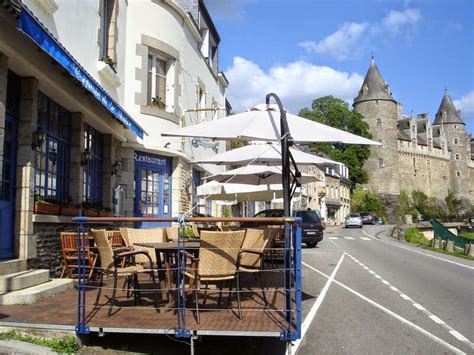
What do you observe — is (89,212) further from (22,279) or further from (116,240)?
(22,279)

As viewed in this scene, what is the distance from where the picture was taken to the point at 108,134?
12617 mm

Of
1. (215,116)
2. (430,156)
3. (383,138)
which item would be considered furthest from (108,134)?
(430,156)

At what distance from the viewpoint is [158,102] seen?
609 inches

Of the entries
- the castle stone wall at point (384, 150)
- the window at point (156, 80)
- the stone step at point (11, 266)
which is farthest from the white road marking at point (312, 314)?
Result: the castle stone wall at point (384, 150)

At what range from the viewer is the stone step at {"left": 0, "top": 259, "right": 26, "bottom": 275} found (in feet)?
23.1

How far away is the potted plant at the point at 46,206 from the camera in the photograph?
8156 millimetres

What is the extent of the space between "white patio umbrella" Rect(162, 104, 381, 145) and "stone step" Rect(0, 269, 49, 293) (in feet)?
9.31

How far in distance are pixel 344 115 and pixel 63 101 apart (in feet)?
213

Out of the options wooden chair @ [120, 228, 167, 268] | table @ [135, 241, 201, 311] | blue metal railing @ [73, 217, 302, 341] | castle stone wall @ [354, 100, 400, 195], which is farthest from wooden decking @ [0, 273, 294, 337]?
castle stone wall @ [354, 100, 400, 195]

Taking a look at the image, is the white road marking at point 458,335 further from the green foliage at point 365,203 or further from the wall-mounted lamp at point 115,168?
the green foliage at point 365,203

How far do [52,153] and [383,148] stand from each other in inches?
3219

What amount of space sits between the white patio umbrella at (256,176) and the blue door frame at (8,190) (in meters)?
4.97

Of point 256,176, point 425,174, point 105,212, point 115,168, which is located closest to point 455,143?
point 425,174

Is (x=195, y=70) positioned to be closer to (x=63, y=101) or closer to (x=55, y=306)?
(x=63, y=101)
